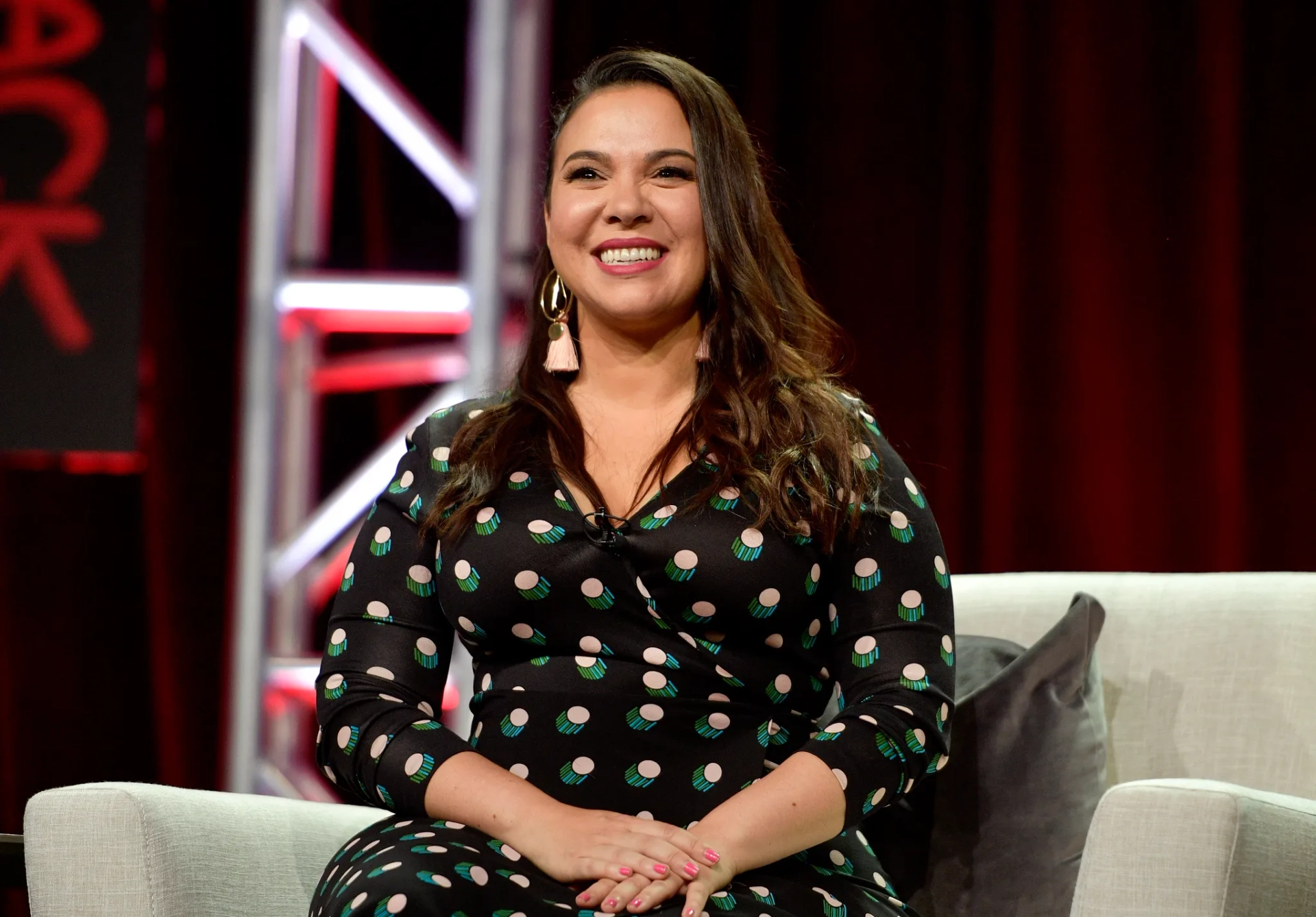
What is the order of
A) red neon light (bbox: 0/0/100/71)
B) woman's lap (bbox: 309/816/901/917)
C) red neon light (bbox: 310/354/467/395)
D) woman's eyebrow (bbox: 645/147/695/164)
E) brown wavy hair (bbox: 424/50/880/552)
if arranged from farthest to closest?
red neon light (bbox: 0/0/100/71)
red neon light (bbox: 310/354/467/395)
woman's eyebrow (bbox: 645/147/695/164)
brown wavy hair (bbox: 424/50/880/552)
woman's lap (bbox: 309/816/901/917)

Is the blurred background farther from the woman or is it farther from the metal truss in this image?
the woman

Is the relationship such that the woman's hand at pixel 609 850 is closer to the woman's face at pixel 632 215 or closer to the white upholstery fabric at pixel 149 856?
the white upholstery fabric at pixel 149 856

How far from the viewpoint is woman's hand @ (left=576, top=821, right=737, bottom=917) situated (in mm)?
1249

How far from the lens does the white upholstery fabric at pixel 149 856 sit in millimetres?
1376

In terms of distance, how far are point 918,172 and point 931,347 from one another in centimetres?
35

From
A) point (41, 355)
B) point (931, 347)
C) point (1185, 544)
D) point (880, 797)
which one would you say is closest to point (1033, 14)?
point (931, 347)

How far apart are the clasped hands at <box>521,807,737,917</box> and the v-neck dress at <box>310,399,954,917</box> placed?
58mm

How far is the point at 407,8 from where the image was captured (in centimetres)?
341

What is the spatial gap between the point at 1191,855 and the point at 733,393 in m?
0.66

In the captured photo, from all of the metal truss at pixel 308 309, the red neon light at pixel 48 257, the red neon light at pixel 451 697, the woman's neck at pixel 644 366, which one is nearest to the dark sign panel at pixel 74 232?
the red neon light at pixel 48 257

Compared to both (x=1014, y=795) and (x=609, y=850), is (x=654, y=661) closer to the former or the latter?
(x=609, y=850)

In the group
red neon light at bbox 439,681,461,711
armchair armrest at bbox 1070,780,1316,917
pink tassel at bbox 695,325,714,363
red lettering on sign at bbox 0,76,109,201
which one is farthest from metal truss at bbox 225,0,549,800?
armchair armrest at bbox 1070,780,1316,917

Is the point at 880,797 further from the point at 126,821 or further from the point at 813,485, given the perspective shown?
the point at 126,821

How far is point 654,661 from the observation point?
1.47 m
